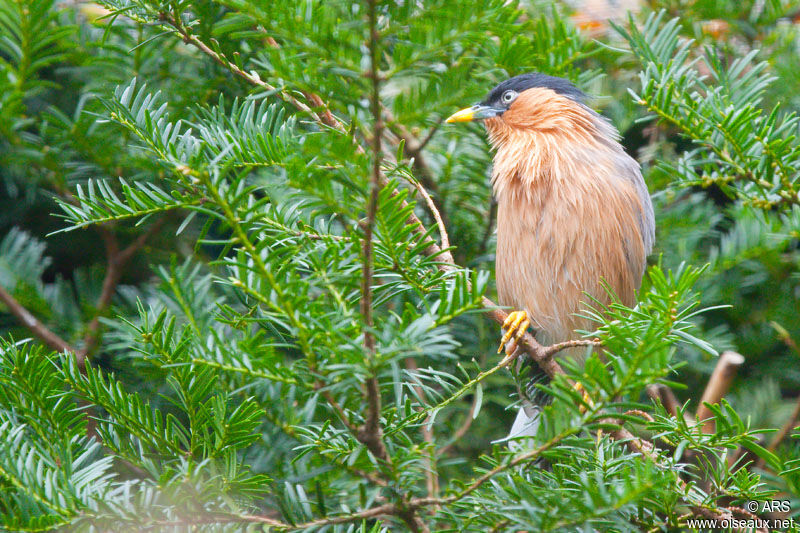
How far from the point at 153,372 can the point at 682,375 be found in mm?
1876

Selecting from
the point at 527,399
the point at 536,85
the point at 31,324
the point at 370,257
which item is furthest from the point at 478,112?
the point at 370,257

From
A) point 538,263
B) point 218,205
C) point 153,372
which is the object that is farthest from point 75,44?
point 538,263

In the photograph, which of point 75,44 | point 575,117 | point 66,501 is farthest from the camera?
point 575,117

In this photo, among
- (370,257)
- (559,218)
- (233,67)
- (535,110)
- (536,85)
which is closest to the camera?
(370,257)

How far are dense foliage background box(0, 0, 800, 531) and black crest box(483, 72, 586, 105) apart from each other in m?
0.05

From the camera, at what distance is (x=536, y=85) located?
2.63m

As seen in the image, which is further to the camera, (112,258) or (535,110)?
(535,110)

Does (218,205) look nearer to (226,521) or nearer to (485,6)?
(485,6)

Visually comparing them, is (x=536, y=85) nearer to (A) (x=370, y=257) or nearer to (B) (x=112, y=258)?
(B) (x=112, y=258)

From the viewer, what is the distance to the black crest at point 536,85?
→ 258 centimetres

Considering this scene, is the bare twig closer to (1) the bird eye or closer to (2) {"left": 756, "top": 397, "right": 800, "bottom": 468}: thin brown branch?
(2) {"left": 756, "top": 397, "right": 800, "bottom": 468}: thin brown branch

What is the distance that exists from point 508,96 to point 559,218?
0.53 metres

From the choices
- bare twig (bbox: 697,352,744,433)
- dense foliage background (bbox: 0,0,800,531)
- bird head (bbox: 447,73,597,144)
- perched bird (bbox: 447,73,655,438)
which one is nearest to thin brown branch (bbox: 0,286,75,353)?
dense foliage background (bbox: 0,0,800,531)

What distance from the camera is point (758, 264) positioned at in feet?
8.35
